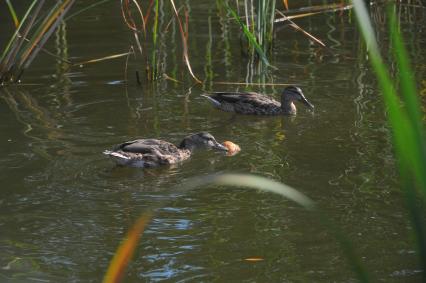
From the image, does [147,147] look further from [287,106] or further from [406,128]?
[406,128]

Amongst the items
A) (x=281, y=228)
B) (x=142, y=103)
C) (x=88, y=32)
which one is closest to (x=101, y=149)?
(x=142, y=103)

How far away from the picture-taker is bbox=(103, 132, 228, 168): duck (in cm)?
772

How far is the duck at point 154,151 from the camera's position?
7.72 meters

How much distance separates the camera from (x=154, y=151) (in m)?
7.91

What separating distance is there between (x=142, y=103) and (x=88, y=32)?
4.52 m

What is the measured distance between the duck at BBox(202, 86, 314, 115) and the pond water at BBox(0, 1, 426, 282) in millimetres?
115

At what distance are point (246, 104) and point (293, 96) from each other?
20.4 inches

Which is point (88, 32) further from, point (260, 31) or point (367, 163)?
point (367, 163)

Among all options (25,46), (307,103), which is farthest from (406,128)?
(25,46)

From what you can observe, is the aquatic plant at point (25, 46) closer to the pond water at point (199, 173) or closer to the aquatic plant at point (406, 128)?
the pond water at point (199, 173)

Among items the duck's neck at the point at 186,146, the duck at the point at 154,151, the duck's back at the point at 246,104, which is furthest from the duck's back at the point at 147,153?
the duck's back at the point at 246,104

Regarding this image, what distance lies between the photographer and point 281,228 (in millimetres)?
6219

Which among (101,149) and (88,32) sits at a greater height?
(88,32)

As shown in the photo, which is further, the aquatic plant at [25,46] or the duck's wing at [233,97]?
the duck's wing at [233,97]
